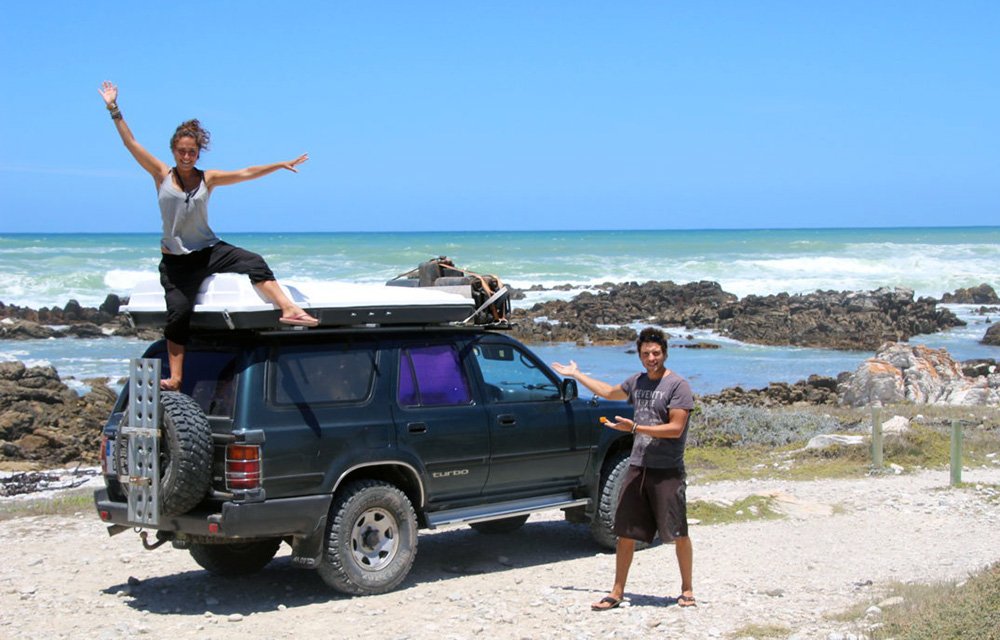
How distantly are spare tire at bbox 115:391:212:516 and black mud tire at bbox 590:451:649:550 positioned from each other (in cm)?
335

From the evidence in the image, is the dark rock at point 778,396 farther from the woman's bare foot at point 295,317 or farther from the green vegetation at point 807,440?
the woman's bare foot at point 295,317

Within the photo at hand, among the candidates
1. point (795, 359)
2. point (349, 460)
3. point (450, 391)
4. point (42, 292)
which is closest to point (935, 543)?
point (450, 391)

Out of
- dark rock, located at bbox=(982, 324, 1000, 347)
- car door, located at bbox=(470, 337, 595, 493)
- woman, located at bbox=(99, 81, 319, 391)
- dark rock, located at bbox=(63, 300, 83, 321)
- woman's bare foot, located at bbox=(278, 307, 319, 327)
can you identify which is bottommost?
dark rock, located at bbox=(982, 324, 1000, 347)

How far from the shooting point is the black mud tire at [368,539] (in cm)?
834

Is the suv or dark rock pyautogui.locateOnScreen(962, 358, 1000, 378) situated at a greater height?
the suv

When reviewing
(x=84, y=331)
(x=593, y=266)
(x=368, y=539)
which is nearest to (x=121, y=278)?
(x=84, y=331)

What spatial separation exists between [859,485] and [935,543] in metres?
2.96

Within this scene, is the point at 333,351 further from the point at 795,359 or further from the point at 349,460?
the point at 795,359

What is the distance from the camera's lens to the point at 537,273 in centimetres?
7362

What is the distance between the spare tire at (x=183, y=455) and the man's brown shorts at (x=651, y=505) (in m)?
2.65

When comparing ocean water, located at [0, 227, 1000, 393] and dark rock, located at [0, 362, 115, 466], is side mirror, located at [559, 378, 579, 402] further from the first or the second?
ocean water, located at [0, 227, 1000, 393]

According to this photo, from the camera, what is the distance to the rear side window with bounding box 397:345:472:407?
29.3ft

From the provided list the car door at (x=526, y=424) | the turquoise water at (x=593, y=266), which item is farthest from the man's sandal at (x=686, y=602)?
the turquoise water at (x=593, y=266)

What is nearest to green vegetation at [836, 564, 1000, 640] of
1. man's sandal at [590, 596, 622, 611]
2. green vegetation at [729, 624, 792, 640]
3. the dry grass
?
green vegetation at [729, 624, 792, 640]
